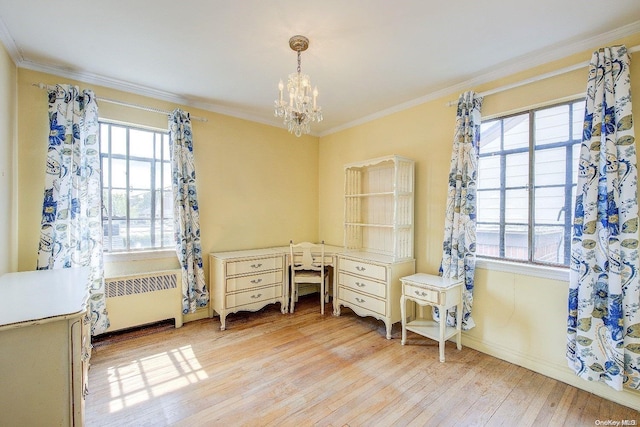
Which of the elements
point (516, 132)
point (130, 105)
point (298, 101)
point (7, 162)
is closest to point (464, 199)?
point (516, 132)

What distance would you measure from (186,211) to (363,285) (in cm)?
223

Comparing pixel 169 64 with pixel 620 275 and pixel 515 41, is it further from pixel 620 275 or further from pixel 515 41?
pixel 620 275

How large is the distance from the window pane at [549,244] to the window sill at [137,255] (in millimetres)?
3759

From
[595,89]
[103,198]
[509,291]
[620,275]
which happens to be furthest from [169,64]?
[620,275]

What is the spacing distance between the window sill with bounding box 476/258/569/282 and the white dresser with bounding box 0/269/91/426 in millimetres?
3064

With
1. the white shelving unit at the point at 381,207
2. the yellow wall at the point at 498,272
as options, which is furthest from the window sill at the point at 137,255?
the yellow wall at the point at 498,272

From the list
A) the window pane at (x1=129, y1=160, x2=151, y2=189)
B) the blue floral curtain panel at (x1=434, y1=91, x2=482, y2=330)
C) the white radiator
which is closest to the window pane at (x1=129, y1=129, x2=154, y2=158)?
the window pane at (x1=129, y1=160, x2=151, y2=189)

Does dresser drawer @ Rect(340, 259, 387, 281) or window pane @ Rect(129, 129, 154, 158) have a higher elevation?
window pane @ Rect(129, 129, 154, 158)

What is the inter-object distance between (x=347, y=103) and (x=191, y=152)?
1.96 meters

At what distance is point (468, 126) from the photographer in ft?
8.79

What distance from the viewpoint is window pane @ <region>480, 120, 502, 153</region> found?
8.84 ft

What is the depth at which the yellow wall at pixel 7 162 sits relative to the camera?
7.01ft

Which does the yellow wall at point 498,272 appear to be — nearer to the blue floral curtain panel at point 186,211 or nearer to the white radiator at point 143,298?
the blue floral curtain panel at point 186,211

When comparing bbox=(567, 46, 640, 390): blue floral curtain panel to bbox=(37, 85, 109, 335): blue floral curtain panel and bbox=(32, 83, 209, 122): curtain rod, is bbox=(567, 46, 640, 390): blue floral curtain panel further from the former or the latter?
bbox=(37, 85, 109, 335): blue floral curtain panel
